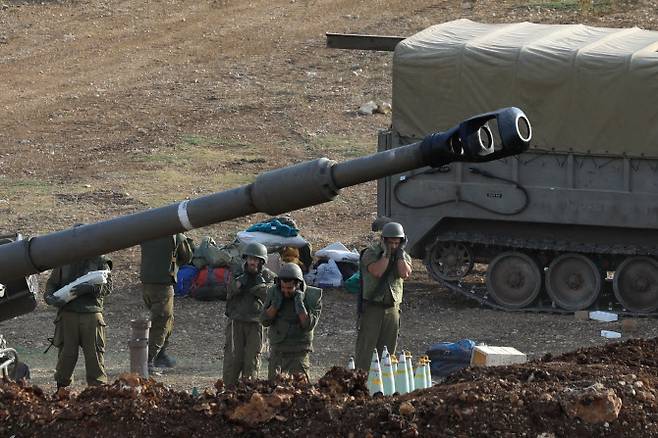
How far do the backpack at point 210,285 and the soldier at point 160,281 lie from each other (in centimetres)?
242

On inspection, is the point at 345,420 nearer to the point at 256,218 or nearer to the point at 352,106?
the point at 256,218

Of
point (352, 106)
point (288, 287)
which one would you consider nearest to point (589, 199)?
point (288, 287)

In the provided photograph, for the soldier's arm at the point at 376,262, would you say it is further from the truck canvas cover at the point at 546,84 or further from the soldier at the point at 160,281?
the truck canvas cover at the point at 546,84

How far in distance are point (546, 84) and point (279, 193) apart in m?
9.55

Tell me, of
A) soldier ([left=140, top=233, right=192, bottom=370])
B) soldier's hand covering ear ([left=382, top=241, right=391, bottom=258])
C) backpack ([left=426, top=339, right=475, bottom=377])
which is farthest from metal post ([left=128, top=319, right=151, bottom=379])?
backpack ([left=426, top=339, right=475, bottom=377])

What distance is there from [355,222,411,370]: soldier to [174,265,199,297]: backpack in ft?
14.8

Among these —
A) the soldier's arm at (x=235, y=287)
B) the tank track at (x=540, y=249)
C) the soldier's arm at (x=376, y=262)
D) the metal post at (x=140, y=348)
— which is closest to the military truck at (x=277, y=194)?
the soldier's arm at (x=235, y=287)

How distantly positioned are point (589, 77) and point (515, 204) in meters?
1.63

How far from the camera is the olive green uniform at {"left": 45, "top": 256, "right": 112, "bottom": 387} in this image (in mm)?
13750

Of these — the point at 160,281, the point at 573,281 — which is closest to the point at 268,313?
the point at 160,281

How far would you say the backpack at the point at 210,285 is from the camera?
17.9 meters

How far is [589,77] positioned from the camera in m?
17.0

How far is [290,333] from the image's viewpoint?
12883mm

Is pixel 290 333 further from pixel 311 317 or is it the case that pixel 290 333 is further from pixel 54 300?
pixel 54 300
